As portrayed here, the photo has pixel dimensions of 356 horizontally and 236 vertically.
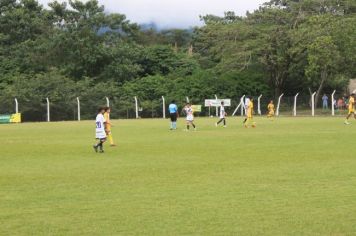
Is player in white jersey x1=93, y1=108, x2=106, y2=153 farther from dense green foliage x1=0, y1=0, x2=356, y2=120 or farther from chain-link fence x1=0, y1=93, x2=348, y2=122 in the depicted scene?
dense green foliage x1=0, y1=0, x2=356, y2=120

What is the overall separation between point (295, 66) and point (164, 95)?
13.3 metres

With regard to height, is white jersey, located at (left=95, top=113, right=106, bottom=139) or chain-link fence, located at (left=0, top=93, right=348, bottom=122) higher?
chain-link fence, located at (left=0, top=93, right=348, bottom=122)

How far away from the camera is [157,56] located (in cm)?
7025

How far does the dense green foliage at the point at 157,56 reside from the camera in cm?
5716

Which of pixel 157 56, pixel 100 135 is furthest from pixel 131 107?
pixel 100 135

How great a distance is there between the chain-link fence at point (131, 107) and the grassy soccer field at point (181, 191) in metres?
35.6

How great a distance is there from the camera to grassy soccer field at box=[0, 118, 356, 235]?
8352mm

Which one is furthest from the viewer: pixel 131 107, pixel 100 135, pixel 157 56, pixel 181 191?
pixel 157 56

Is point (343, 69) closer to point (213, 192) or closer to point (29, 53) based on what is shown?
point (29, 53)

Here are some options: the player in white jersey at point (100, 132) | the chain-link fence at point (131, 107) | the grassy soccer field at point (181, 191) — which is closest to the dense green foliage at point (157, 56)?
the chain-link fence at point (131, 107)

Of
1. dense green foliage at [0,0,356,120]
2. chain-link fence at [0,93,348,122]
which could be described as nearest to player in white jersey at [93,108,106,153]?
chain-link fence at [0,93,348,122]

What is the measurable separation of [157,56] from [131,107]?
41.1 ft

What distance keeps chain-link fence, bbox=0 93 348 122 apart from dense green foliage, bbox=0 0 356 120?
0.69 feet

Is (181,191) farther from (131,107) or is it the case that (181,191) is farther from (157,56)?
(157,56)
